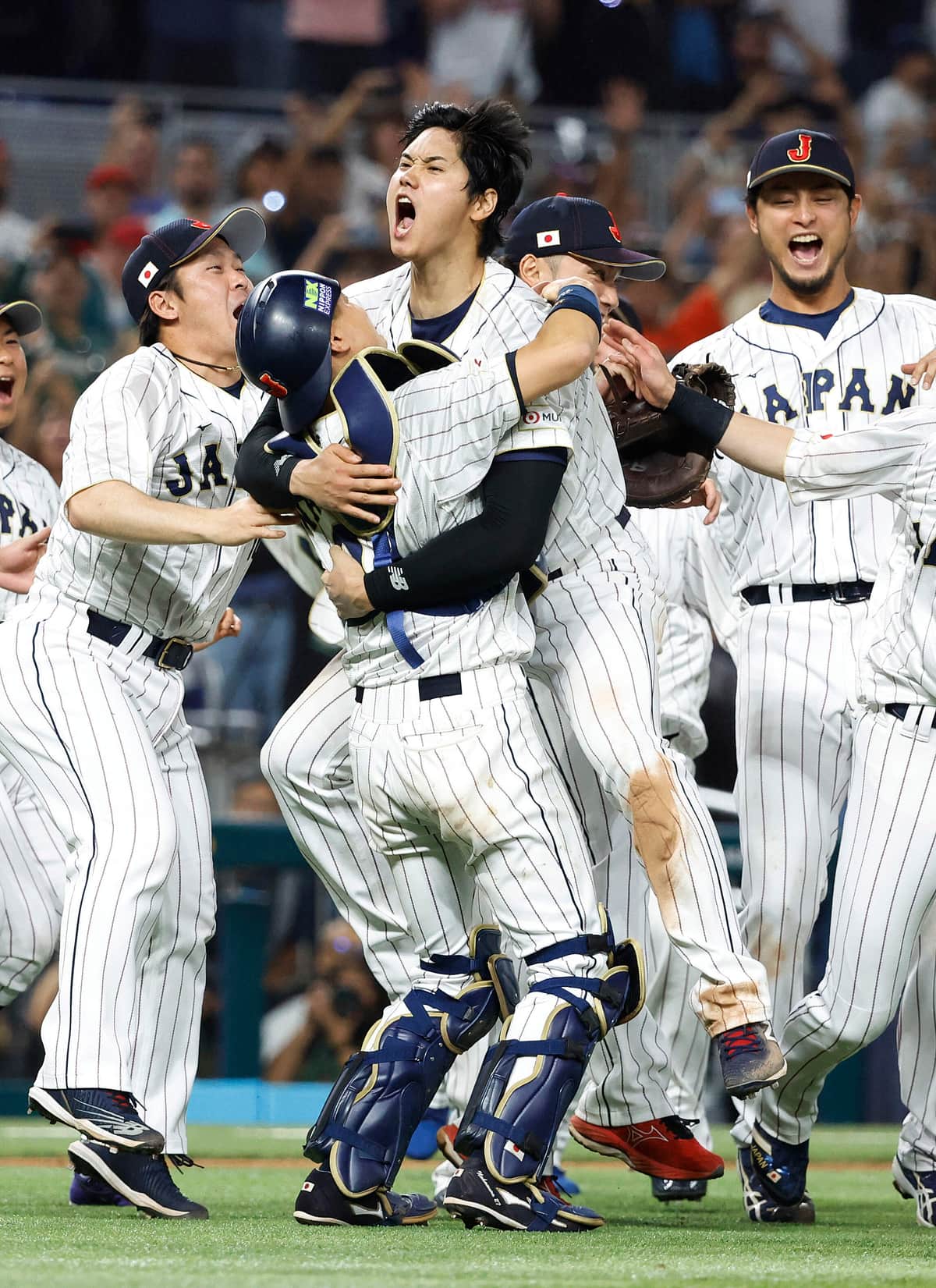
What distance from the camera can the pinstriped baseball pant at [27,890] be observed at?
14.3 ft

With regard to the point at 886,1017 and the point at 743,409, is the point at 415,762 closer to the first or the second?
the point at 886,1017

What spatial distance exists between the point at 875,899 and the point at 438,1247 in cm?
118

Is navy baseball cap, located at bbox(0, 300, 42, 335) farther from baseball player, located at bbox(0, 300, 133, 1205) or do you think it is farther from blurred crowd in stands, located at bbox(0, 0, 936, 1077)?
blurred crowd in stands, located at bbox(0, 0, 936, 1077)

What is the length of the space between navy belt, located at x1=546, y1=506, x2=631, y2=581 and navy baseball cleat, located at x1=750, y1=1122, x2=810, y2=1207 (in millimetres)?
1351

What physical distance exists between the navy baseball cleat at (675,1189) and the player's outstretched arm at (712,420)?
172 cm

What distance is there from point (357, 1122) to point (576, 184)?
7.45m

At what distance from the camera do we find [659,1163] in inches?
167

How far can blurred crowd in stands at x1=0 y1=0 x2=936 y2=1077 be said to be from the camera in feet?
28.2

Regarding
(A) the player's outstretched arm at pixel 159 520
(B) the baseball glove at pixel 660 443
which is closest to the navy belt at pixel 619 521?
(B) the baseball glove at pixel 660 443

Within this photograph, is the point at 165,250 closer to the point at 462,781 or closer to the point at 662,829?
the point at 462,781

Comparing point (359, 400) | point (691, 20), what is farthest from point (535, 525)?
point (691, 20)

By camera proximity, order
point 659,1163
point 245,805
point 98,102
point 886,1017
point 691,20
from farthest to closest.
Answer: point 691,20, point 98,102, point 245,805, point 659,1163, point 886,1017

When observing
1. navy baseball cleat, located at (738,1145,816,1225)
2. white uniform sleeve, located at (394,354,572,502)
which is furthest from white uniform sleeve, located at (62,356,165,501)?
navy baseball cleat, located at (738,1145,816,1225)

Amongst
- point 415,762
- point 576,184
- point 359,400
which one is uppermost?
point 576,184
